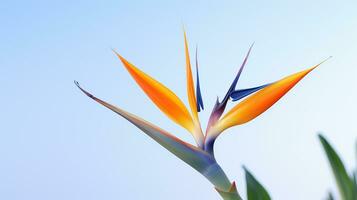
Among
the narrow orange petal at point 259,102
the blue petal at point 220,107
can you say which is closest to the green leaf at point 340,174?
the narrow orange petal at point 259,102

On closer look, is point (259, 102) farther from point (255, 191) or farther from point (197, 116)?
point (255, 191)

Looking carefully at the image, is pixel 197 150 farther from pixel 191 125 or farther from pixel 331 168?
pixel 331 168

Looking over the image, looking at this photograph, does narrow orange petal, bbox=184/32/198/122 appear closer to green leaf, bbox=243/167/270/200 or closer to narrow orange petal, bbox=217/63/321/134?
narrow orange petal, bbox=217/63/321/134

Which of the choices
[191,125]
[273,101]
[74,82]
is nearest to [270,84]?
[273,101]

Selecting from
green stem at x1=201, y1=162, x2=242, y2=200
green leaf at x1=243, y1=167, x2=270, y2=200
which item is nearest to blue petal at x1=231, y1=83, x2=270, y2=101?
green stem at x1=201, y1=162, x2=242, y2=200

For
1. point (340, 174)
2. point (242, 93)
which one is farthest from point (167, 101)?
point (340, 174)

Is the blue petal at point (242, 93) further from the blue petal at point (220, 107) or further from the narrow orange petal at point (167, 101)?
the narrow orange petal at point (167, 101)
